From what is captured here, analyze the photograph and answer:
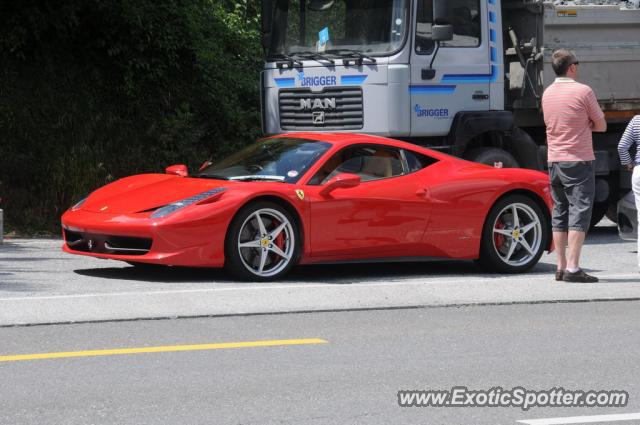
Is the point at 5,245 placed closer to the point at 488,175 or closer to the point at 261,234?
the point at 261,234

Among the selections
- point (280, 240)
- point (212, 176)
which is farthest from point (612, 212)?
point (280, 240)

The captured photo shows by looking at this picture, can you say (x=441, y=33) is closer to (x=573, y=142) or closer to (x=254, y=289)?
(x=573, y=142)

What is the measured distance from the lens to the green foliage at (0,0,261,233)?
16859mm

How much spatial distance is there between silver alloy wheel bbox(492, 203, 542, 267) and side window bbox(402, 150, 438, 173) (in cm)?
78

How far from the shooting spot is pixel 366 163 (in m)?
11.3

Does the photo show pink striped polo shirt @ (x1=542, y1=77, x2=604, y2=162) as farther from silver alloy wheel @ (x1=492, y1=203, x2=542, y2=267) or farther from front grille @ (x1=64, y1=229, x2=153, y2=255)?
front grille @ (x1=64, y1=229, x2=153, y2=255)

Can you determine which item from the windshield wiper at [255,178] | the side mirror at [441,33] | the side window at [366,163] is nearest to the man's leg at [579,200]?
the side window at [366,163]

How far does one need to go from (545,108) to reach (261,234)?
8.50ft

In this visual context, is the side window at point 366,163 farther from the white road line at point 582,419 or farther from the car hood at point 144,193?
the white road line at point 582,419

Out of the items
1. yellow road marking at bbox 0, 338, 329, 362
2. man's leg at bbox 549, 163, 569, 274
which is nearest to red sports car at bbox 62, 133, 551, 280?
man's leg at bbox 549, 163, 569, 274

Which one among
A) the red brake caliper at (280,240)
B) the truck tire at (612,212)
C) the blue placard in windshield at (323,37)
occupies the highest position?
the blue placard in windshield at (323,37)

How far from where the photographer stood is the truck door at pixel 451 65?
550 inches

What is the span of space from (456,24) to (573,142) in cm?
395

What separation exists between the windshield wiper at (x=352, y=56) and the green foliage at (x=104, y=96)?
160 inches
